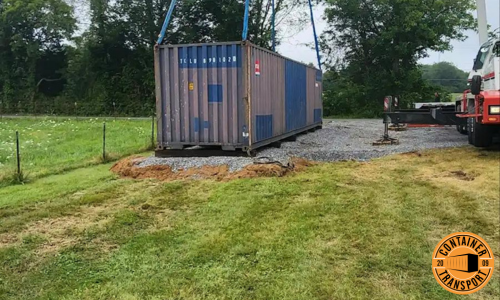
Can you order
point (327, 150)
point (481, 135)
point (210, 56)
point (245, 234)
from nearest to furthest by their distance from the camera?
point (245, 234), point (481, 135), point (210, 56), point (327, 150)

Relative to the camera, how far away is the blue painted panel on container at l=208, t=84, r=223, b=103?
946 centimetres

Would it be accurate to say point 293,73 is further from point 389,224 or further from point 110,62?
point 110,62

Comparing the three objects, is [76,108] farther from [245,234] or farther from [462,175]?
[245,234]

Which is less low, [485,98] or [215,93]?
[215,93]

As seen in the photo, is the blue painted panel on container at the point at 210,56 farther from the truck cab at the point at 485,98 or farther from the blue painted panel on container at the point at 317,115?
the blue painted panel on container at the point at 317,115

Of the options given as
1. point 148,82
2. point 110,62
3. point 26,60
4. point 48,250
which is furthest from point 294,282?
point 26,60

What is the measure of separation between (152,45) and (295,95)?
23767mm

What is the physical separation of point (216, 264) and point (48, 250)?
1709 mm

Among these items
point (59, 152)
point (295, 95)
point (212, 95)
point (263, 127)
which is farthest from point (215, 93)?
point (59, 152)

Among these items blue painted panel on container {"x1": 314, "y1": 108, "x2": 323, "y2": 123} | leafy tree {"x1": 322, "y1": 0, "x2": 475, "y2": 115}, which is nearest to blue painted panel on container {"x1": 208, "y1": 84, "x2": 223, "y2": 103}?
blue painted panel on container {"x1": 314, "y1": 108, "x2": 323, "y2": 123}

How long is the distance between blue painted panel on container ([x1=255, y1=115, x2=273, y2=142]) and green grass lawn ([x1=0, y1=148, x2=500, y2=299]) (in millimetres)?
2403

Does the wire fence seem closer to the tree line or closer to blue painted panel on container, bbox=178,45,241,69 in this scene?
the tree line

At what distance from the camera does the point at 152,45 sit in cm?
3491

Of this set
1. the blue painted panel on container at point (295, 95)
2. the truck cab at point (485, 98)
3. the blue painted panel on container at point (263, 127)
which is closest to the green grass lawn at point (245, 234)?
the truck cab at point (485, 98)
